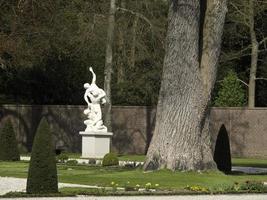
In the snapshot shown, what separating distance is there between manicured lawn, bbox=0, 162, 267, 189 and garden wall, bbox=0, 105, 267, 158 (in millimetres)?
17793

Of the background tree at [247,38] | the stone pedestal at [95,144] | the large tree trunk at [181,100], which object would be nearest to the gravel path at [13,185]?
the large tree trunk at [181,100]

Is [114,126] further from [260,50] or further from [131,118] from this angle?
[260,50]

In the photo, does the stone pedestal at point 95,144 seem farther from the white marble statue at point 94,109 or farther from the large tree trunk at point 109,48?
the large tree trunk at point 109,48

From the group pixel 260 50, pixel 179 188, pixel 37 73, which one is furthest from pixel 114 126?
pixel 179 188

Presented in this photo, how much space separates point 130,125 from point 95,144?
32.4 feet

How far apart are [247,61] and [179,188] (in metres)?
34.4

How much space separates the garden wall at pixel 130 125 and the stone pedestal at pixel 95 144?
9028 millimetres

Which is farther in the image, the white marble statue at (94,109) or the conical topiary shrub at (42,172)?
the white marble statue at (94,109)

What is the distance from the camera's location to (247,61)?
182 feet

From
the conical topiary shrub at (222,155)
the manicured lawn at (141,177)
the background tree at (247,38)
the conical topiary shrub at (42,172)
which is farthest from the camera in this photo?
the background tree at (247,38)

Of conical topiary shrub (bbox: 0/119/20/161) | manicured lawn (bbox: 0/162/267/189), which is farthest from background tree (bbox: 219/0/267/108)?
manicured lawn (bbox: 0/162/267/189)

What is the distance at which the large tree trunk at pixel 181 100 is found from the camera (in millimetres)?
26641

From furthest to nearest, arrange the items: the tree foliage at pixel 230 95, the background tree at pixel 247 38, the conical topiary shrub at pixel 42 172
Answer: the background tree at pixel 247 38, the tree foliage at pixel 230 95, the conical topiary shrub at pixel 42 172

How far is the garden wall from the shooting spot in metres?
45.4
